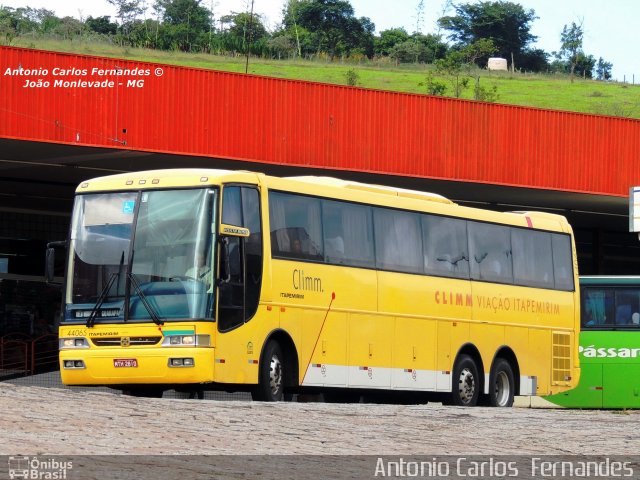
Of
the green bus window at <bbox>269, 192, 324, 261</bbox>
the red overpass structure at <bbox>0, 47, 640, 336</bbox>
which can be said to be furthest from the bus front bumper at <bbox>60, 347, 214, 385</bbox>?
the red overpass structure at <bbox>0, 47, 640, 336</bbox>

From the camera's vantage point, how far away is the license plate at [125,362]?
1717cm

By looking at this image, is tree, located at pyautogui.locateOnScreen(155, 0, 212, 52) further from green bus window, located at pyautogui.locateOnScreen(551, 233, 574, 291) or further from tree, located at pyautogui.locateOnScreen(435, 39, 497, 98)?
green bus window, located at pyautogui.locateOnScreen(551, 233, 574, 291)

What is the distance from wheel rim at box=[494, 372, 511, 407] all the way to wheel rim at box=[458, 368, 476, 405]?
922 millimetres

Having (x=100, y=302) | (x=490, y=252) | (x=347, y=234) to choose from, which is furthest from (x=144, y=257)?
(x=490, y=252)

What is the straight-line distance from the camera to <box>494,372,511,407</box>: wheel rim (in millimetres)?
22844

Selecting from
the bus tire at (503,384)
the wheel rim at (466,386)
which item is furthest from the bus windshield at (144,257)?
the bus tire at (503,384)

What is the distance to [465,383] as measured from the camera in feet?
71.8

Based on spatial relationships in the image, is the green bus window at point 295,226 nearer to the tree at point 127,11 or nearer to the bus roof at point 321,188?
the bus roof at point 321,188

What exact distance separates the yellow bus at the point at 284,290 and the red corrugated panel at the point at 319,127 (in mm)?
9555

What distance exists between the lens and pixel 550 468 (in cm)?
1050

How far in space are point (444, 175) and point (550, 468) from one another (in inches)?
918

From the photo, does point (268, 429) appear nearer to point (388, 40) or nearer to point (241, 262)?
point (241, 262)

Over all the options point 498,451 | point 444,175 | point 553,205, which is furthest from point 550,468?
point 553,205

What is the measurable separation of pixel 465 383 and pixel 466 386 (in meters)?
0.05
